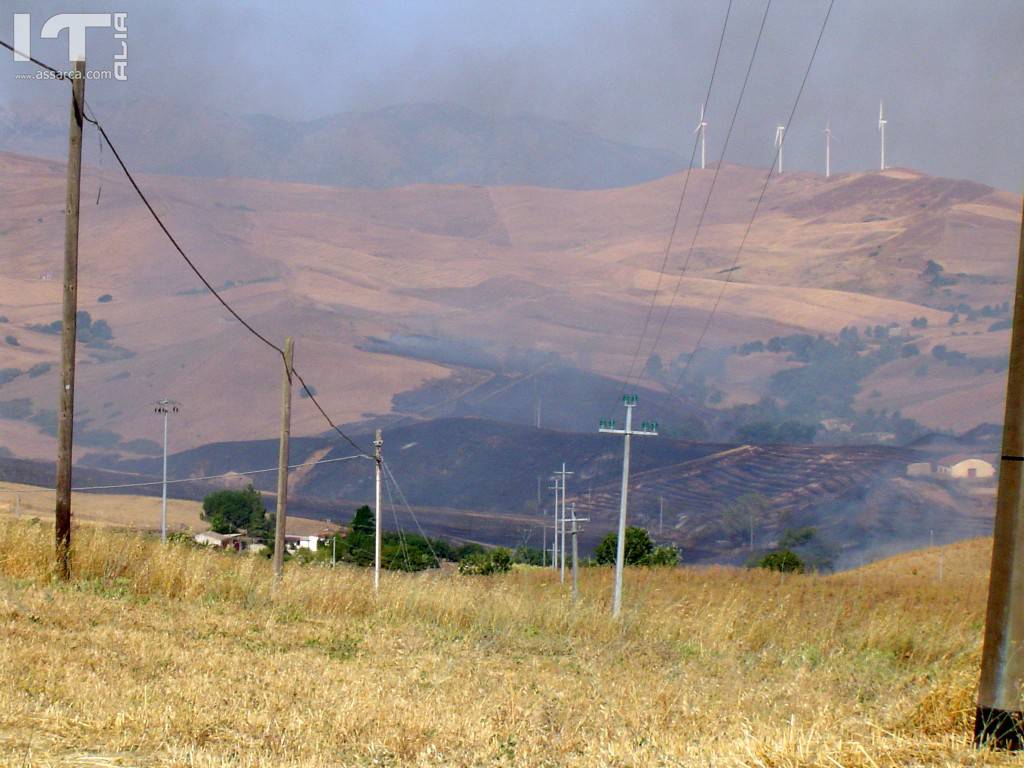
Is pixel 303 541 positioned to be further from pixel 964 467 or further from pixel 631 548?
pixel 964 467

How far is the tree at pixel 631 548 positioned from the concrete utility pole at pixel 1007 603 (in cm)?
8336

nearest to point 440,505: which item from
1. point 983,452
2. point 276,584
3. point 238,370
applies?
point 238,370

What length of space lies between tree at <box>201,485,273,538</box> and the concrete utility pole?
347 ft

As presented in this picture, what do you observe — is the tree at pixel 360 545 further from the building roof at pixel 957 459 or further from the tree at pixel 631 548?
the building roof at pixel 957 459

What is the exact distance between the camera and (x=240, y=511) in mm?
115188

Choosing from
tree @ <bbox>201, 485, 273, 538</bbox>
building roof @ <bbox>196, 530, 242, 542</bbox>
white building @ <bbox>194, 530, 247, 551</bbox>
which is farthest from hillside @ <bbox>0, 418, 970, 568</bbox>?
white building @ <bbox>194, 530, 247, 551</bbox>

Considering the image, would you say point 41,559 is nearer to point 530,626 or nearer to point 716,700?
point 530,626

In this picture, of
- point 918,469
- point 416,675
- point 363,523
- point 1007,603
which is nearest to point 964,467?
point 918,469

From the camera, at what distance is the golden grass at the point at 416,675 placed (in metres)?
7.68

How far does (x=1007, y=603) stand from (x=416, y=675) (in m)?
5.81

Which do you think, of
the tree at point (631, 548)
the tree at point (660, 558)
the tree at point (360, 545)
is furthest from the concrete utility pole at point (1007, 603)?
the tree at point (660, 558)

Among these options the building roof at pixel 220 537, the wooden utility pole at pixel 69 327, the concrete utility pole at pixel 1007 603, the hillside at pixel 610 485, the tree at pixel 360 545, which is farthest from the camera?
the hillside at pixel 610 485

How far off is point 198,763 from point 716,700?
566cm

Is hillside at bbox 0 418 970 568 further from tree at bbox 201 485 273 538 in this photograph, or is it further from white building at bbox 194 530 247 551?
white building at bbox 194 530 247 551
